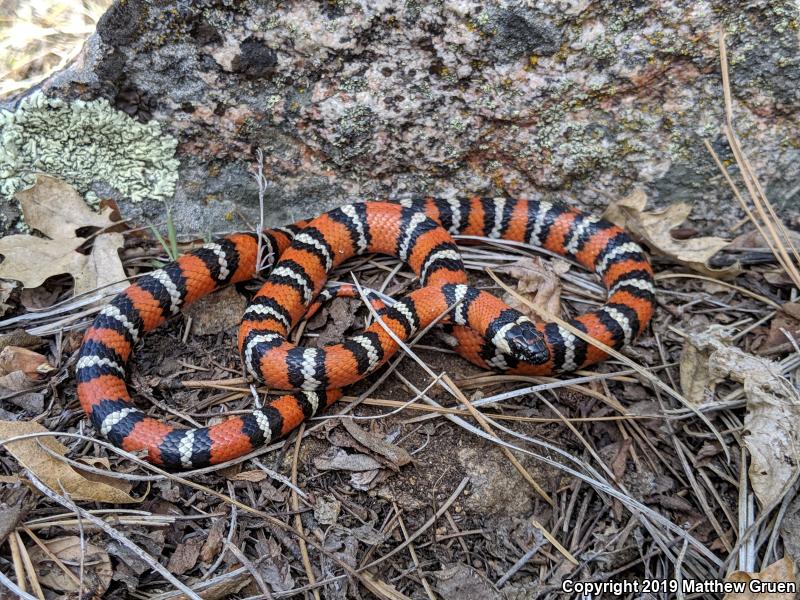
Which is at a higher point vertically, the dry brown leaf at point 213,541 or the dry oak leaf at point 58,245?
the dry oak leaf at point 58,245

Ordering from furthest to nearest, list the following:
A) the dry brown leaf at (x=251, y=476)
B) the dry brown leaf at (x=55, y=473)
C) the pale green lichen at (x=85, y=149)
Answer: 1. the pale green lichen at (x=85, y=149)
2. the dry brown leaf at (x=251, y=476)
3. the dry brown leaf at (x=55, y=473)

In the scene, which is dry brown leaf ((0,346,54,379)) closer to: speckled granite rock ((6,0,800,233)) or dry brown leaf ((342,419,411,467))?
speckled granite rock ((6,0,800,233))

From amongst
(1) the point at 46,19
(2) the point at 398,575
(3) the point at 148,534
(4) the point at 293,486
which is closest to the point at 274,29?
(1) the point at 46,19

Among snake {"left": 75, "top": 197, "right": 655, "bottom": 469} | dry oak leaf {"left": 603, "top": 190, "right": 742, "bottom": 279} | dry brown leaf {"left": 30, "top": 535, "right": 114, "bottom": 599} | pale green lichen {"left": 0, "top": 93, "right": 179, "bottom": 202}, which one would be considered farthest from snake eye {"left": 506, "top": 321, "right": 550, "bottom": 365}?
pale green lichen {"left": 0, "top": 93, "right": 179, "bottom": 202}

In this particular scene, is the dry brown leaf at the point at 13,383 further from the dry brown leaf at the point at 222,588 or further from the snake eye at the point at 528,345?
the snake eye at the point at 528,345

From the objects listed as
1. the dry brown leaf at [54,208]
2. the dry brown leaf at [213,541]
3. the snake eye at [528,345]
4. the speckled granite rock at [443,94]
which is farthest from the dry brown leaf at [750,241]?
the dry brown leaf at [54,208]

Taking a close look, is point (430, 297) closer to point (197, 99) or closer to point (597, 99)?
point (597, 99)
